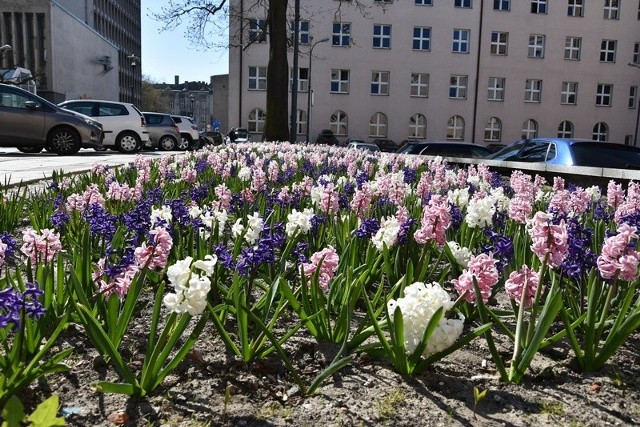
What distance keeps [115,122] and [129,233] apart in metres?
21.9

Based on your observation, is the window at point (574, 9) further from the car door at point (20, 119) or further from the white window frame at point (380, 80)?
the car door at point (20, 119)

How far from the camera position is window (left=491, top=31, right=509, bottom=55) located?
54562mm

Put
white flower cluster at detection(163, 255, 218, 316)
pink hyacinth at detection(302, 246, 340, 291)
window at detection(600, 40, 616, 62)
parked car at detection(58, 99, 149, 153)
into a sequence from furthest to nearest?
1. window at detection(600, 40, 616, 62)
2. parked car at detection(58, 99, 149, 153)
3. pink hyacinth at detection(302, 246, 340, 291)
4. white flower cluster at detection(163, 255, 218, 316)

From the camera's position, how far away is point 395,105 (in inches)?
2115

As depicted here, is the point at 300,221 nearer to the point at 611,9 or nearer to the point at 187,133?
the point at 187,133

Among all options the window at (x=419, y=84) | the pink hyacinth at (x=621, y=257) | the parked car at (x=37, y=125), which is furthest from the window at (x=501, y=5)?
the pink hyacinth at (x=621, y=257)

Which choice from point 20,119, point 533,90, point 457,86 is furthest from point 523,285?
point 533,90

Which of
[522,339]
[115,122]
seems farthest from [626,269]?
[115,122]

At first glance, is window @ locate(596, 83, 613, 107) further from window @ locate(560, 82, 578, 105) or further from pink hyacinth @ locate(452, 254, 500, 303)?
pink hyacinth @ locate(452, 254, 500, 303)

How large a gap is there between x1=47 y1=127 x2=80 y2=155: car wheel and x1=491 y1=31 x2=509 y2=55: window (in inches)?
1728

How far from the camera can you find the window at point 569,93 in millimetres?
55844

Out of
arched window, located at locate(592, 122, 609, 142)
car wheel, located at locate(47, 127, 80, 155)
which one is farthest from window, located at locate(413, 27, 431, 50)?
car wheel, located at locate(47, 127, 80, 155)

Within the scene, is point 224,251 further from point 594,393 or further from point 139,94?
point 139,94

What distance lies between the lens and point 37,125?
59.1 feet
